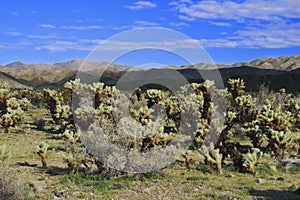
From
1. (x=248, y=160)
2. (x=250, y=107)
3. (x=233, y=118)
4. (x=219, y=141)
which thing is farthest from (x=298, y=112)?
(x=248, y=160)

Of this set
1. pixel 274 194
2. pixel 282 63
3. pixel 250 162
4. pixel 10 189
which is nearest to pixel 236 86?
pixel 250 162

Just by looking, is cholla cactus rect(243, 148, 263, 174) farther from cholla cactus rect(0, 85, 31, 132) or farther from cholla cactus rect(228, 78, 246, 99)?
cholla cactus rect(0, 85, 31, 132)

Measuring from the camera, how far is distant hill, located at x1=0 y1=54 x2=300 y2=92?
3145cm

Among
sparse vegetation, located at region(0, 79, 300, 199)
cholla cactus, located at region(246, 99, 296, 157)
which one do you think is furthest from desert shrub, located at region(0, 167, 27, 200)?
cholla cactus, located at region(246, 99, 296, 157)

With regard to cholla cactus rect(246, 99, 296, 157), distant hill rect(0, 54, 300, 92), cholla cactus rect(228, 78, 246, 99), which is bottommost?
cholla cactus rect(246, 99, 296, 157)

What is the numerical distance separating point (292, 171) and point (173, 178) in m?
3.15

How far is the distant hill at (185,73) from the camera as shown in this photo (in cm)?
3145

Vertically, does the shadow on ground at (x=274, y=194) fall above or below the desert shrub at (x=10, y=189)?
below

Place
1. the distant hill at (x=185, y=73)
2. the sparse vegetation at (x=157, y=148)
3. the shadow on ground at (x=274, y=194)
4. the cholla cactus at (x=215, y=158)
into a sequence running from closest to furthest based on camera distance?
the shadow on ground at (x=274, y=194) → the sparse vegetation at (x=157, y=148) → the cholla cactus at (x=215, y=158) → the distant hill at (x=185, y=73)

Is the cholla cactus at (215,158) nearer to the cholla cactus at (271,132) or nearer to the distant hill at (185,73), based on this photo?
the cholla cactus at (271,132)

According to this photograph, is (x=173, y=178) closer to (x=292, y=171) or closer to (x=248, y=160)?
(x=248, y=160)

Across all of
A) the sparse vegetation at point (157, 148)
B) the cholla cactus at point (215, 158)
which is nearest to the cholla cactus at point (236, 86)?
the sparse vegetation at point (157, 148)

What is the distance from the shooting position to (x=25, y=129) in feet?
53.0

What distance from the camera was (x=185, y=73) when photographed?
241 ft
